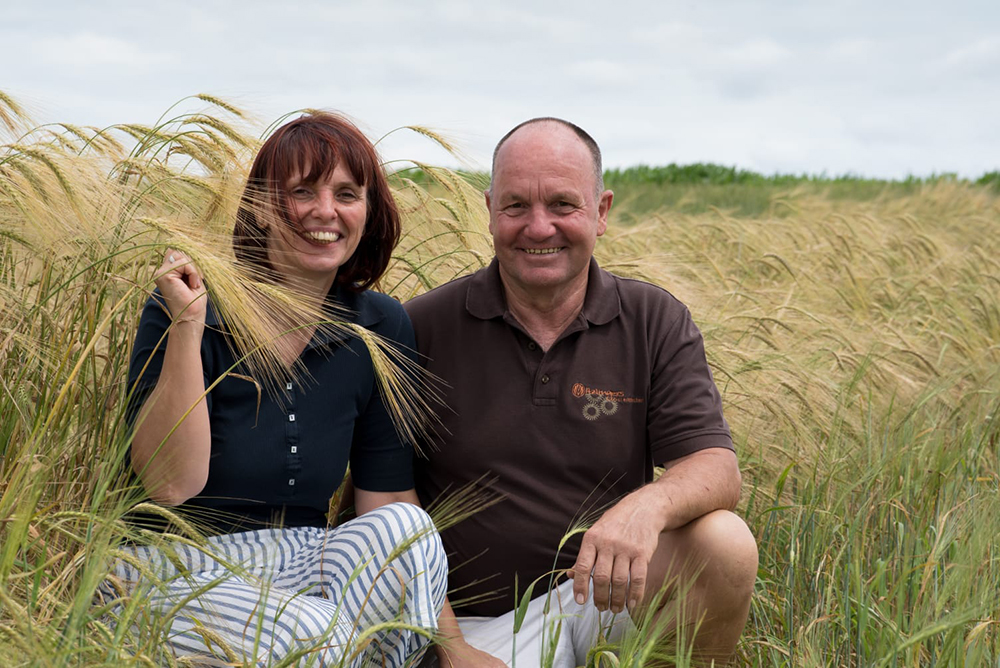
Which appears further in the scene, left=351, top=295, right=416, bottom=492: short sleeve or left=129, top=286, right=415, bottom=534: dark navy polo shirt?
left=351, top=295, right=416, bottom=492: short sleeve

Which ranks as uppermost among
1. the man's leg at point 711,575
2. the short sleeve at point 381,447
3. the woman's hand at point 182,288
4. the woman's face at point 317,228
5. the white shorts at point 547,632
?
the woman's face at point 317,228

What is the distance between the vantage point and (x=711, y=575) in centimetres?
207

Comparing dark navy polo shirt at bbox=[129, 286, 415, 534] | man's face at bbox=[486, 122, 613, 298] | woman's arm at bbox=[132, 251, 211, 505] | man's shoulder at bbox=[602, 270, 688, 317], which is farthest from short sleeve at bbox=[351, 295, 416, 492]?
man's shoulder at bbox=[602, 270, 688, 317]

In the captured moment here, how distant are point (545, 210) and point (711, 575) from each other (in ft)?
2.92

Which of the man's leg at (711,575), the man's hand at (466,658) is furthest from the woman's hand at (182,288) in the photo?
the man's leg at (711,575)

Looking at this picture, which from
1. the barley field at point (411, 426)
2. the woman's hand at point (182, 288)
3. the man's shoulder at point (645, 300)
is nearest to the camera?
the barley field at point (411, 426)

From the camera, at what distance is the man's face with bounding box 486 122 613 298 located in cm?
231

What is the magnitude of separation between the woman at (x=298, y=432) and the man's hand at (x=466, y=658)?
3.1 inches

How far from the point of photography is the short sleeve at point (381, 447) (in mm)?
2295

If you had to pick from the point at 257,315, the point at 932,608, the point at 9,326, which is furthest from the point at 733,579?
the point at 9,326

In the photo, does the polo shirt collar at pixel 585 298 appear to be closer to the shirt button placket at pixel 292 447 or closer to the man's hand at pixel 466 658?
the shirt button placket at pixel 292 447

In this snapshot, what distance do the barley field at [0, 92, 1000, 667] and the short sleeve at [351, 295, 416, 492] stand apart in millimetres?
76

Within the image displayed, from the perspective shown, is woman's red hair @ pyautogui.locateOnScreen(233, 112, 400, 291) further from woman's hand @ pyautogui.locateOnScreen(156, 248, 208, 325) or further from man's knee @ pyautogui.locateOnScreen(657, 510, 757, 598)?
man's knee @ pyautogui.locateOnScreen(657, 510, 757, 598)

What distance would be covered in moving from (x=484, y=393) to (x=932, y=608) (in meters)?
1.05
